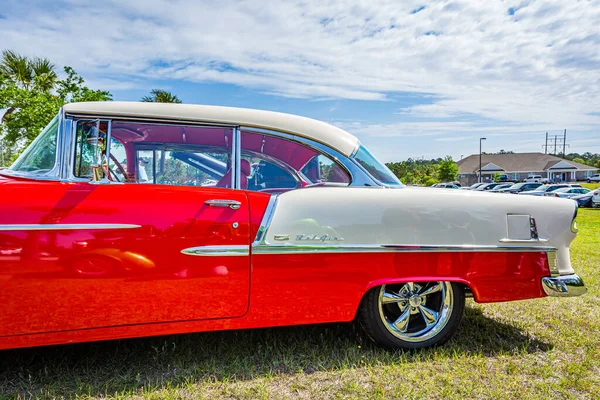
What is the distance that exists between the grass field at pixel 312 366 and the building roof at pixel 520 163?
6791 cm

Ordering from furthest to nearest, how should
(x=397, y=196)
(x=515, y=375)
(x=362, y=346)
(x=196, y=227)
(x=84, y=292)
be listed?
(x=362, y=346) < (x=397, y=196) < (x=515, y=375) < (x=196, y=227) < (x=84, y=292)

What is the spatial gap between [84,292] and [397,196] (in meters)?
2.02

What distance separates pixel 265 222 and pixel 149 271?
73 centimetres

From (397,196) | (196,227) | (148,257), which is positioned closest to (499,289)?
(397,196)

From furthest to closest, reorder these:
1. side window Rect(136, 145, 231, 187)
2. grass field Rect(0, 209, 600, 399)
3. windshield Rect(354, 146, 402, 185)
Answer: windshield Rect(354, 146, 402, 185) < side window Rect(136, 145, 231, 187) < grass field Rect(0, 209, 600, 399)

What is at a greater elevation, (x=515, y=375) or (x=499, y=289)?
(x=499, y=289)

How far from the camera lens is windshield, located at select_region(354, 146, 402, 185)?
2.80 m

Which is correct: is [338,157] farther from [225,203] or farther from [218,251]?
[218,251]

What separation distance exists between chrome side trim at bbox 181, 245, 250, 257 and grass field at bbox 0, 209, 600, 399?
787 mm

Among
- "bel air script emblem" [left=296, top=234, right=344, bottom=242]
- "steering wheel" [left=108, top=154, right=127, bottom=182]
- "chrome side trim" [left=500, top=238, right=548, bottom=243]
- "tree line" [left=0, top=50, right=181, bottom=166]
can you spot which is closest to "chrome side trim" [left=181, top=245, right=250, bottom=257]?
"bel air script emblem" [left=296, top=234, right=344, bottom=242]

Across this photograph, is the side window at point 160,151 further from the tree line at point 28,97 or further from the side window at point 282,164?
the tree line at point 28,97

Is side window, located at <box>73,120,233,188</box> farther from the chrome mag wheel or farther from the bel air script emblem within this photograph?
the chrome mag wheel

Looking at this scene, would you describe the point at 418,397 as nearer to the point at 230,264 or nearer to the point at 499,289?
the point at 499,289

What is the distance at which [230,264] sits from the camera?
2.36 metres
